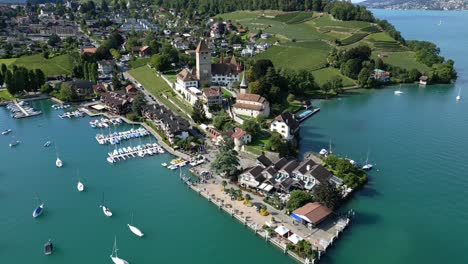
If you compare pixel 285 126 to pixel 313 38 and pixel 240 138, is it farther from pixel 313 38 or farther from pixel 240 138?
pixel 313 38

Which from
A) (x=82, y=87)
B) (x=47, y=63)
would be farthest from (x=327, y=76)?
(x=47, y=63)

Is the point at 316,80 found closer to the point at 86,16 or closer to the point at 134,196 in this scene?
the point at 134,196

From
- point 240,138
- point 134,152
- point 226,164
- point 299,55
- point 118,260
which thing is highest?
point 299,55

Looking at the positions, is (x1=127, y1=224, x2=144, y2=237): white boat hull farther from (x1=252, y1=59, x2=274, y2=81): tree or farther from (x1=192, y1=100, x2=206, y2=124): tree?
(x1=252, y1=59, x2=274, y2=81): tree

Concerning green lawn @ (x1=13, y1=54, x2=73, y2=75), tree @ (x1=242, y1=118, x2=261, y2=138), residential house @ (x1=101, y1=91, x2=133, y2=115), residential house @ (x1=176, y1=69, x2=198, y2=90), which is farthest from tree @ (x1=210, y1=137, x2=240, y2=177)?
green lawn @ (x1=13, y1=54, x2=73, y2=75)

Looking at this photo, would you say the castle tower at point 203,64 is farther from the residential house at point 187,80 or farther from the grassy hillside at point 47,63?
the grassy hillside at point 47,63

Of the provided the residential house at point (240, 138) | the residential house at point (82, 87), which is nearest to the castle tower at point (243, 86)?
the residential house at point (240, 138)
